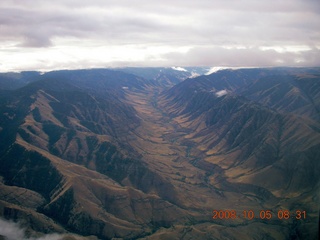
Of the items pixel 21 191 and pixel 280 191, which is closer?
pixel 21 191

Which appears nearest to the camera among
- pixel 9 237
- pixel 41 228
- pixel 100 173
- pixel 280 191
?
pixel 9 237

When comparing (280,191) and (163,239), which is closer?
(163,239)

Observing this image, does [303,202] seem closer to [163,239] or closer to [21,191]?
[163,239]

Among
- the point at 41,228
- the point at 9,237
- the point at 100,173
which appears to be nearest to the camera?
the point at 9,237

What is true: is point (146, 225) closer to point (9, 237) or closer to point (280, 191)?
point (9, 237)

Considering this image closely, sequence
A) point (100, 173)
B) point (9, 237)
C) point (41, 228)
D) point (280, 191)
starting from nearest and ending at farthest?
point (9, 237), point (41, 228), point (280, 191), point (100, 173)

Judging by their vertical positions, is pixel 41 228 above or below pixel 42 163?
below

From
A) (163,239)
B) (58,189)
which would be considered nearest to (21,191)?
(58,189)

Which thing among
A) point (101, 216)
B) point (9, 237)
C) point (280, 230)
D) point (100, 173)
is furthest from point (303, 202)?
point (9, 237)

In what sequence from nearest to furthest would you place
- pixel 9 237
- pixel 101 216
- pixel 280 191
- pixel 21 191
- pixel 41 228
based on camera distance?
1. pixel 9 237
2. pixel 41 228
3. pixel 101 216
4. pixel 21 191
5. pixel 280 191
